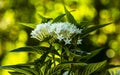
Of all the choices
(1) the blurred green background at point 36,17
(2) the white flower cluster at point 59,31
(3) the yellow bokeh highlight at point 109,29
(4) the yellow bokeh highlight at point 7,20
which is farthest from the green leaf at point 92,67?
(3) the yellow bokeh highlight at point 109,29

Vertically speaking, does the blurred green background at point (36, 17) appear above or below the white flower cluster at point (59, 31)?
above

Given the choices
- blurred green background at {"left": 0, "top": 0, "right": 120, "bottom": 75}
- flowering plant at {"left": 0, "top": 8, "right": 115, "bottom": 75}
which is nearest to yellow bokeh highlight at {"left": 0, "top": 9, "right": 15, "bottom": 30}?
blurred green background at {"left": 0, "top": 0, "right": 120, "bottom": 75}

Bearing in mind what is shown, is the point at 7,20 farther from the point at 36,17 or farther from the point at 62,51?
the point at 62,51

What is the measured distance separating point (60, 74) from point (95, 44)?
2438 millimetres

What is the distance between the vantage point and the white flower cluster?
169cm

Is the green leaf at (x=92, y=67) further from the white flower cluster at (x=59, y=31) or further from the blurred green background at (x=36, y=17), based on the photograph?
the blurred green background at (x=36, y=17)

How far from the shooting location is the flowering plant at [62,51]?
5.57 ft

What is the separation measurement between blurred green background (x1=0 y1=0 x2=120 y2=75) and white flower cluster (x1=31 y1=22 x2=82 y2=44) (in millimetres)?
2305

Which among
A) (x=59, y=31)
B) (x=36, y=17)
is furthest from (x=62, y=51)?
(x=36, y=17)

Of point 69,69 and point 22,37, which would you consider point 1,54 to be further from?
point 69,69

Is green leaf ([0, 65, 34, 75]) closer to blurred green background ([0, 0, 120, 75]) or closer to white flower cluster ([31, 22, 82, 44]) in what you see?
white flower cluster ([31, 22, 82, 44])

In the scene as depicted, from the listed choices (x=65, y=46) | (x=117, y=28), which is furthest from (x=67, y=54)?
(x=117, y=28)

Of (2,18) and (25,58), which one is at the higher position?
(2,18)

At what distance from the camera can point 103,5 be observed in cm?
429
